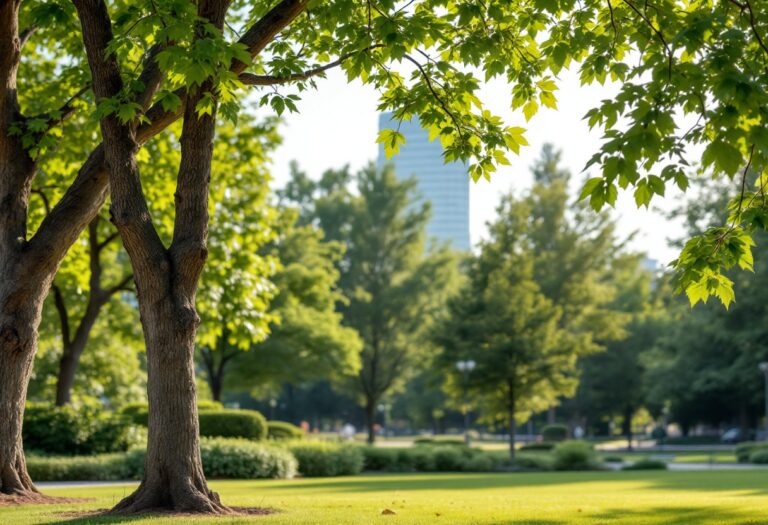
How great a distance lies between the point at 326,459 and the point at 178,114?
49.5 ft

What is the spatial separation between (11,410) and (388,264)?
41216 mm

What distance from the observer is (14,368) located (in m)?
10.6

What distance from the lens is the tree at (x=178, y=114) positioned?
873cm

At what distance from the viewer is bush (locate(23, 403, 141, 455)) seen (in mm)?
22342

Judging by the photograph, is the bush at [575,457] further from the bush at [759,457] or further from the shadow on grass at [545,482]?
the bush at [759,457]

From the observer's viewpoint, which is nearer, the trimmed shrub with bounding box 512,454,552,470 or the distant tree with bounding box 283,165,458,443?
the trimmed shrub with bounding box 512,454,552,470

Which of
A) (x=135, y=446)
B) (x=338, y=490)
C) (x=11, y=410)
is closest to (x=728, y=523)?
(x=11, y=410)

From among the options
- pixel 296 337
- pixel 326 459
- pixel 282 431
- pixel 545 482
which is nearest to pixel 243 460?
pixel 326 459

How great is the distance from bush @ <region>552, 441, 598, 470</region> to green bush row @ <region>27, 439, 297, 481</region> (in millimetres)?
10904

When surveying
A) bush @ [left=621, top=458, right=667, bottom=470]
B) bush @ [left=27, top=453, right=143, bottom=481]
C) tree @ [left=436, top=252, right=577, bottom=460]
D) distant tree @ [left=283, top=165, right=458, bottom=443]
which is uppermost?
distant tree @ [left=283, top=165, right=458, bottom=443]

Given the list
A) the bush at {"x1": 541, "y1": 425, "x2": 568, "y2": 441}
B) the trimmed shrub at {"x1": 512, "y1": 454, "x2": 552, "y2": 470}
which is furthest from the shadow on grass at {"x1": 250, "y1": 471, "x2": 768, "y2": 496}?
the bush at {"x1": 541, "y1": 425, "x2": 568, "y2": 441}

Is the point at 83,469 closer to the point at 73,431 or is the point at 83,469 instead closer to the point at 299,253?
the point at 73,431

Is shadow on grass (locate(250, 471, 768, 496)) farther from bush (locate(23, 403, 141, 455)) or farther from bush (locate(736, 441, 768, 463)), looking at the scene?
bush (locate(736, 441, 768, 463))

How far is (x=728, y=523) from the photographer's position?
9.43 m
